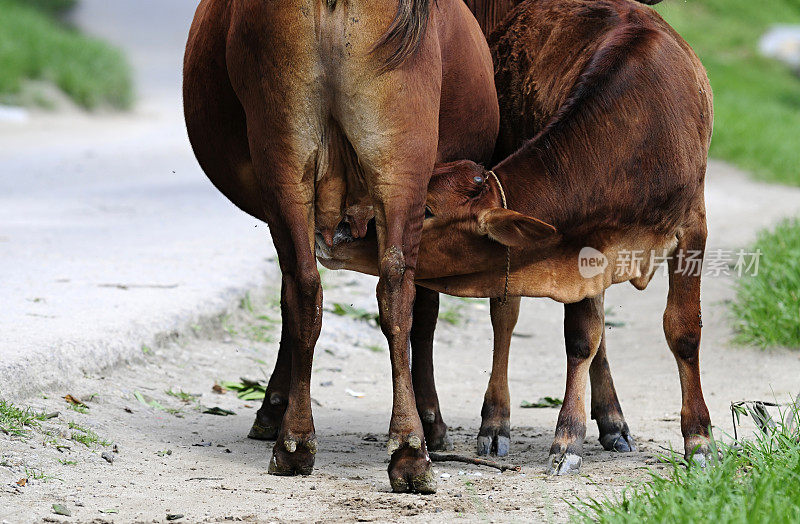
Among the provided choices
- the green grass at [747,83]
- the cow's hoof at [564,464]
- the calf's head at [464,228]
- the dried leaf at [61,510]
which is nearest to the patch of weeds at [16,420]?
the dried leaf at [61,510]

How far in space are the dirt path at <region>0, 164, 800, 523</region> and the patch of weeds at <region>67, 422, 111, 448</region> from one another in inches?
0.8

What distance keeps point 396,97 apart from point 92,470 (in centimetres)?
162

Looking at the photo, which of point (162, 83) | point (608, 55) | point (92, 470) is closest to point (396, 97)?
point (608, 55)

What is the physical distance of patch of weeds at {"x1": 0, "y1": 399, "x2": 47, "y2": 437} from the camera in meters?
3.84

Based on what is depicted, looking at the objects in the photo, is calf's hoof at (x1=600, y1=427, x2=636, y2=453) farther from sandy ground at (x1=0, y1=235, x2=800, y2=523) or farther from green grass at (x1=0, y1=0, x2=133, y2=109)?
green grass at (x1=0, y1=0, x2=133, y2=109)

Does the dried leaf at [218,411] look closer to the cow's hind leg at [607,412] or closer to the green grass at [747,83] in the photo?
the cow's hind leg at [607,412]

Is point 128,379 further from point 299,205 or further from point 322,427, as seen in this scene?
point 299,205

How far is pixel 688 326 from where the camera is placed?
424 cm

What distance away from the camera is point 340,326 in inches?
260

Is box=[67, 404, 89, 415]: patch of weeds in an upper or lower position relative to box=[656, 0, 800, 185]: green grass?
lower

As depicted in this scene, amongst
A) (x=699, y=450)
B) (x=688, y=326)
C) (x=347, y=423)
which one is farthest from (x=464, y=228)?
(x=347, y=423)

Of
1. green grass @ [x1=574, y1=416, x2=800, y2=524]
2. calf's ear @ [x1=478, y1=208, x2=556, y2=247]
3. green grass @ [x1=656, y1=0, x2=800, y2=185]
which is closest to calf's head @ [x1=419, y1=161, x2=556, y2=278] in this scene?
calf's ear @ [x1=478, y1=208, x2=556, y2=247]

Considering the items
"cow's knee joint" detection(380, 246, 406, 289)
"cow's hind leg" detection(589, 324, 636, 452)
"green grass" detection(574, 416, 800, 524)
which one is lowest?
"green grass" detection(574, 416, 800, 524)

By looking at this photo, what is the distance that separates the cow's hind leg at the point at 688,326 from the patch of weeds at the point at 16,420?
2.39 m
